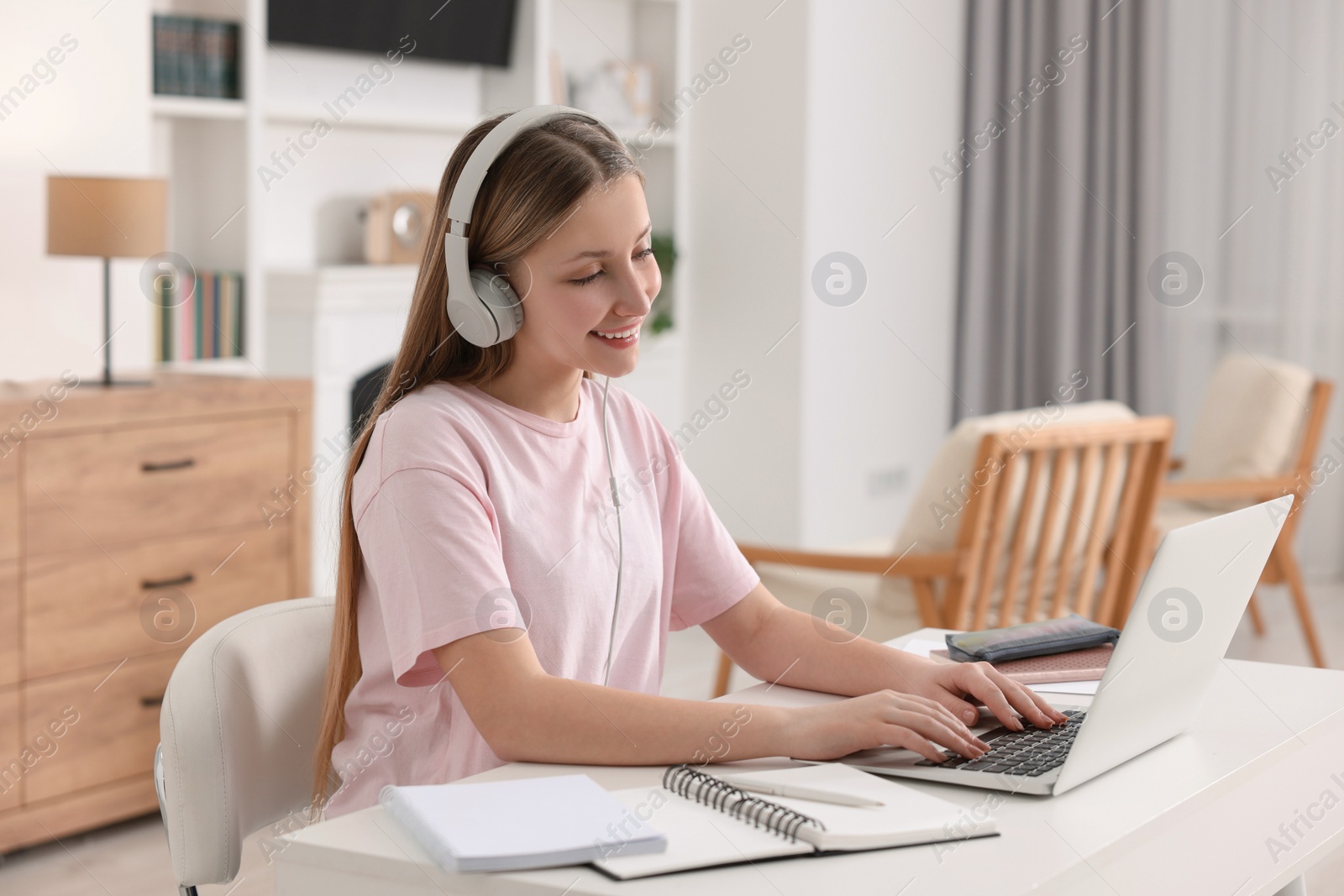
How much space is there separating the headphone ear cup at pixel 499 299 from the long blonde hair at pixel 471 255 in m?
0.02

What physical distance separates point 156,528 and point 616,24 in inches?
101

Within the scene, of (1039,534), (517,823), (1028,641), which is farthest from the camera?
(1039,534)

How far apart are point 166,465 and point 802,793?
2.02m

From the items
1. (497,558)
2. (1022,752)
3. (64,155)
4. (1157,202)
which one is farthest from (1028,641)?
(1157,202)

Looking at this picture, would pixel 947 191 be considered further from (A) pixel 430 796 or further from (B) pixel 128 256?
(A) pixel 430 796

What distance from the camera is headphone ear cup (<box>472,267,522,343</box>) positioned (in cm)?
126

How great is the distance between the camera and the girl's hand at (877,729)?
1066mm

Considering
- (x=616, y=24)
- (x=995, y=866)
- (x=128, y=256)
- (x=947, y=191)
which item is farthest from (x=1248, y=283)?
(x=995, y=866)

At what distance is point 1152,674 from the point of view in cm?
103

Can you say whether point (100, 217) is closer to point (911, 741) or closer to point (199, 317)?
point (199, 317)

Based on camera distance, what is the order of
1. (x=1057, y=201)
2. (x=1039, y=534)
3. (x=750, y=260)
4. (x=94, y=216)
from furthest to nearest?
(x=1057, y=201)
(x=750, y=260)
(x=1039, y=534)
(x=94, y=216)

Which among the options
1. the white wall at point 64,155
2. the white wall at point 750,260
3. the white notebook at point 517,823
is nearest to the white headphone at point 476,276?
the white notebook at point 517,823

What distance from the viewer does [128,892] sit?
2.39 m

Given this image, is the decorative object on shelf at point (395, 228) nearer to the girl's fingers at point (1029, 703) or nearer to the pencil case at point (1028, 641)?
the pencil case at point (1028, 641)
